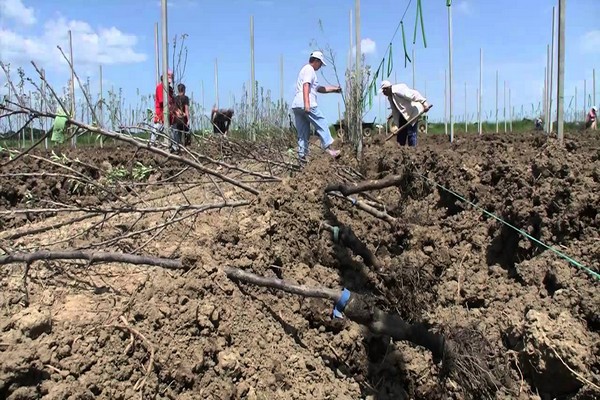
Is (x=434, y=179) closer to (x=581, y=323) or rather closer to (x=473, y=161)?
(x=473, y=161)

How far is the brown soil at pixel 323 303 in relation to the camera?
191 centimetres

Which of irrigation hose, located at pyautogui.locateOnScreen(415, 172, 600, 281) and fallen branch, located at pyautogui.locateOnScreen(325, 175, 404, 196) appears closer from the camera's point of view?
irrigation hose, located at pyautogui.locateOnScreen(415, 172, 600, 281)

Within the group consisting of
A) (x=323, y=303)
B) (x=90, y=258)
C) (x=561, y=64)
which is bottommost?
(x=323, y=303)

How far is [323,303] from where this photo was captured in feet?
7.92

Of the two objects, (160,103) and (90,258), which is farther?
(160,103)

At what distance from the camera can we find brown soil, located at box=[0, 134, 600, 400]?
191cm

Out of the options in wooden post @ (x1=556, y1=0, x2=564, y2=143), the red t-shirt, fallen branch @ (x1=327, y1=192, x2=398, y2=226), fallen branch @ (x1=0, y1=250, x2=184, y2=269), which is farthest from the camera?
the red t-shirt

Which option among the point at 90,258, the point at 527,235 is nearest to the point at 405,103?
the point at 527,235

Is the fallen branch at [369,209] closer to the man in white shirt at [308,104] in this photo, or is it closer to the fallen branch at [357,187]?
the fallen branch at [357,187]

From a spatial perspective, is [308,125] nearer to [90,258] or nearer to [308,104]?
[308,104]

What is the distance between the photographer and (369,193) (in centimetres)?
384

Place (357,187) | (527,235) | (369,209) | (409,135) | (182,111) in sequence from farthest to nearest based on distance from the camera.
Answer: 1. (409,135)
2. (182,111)
3. (369,209)
4. (357,187)
5. (527,235)

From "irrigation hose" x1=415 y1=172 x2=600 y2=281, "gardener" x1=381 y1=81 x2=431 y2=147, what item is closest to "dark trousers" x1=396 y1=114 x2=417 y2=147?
"gardener" x1=381 y1=81 x2=431 y2=147

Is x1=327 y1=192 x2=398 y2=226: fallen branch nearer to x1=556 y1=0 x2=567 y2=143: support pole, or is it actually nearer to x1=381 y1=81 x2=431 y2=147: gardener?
x1=556 y1=0 x2=567 y2=143: support pole
